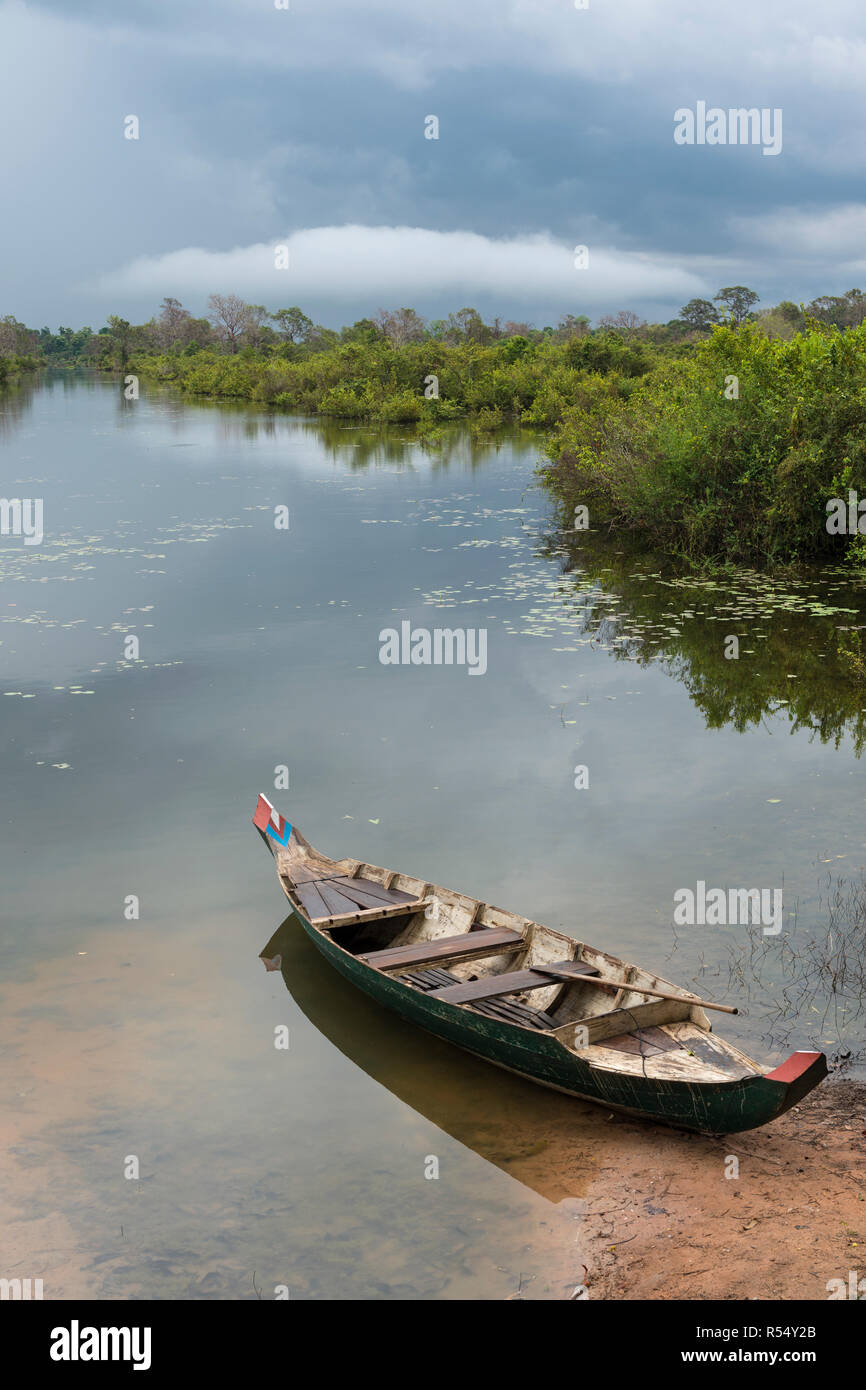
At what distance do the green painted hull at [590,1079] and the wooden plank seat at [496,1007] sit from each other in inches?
4.7

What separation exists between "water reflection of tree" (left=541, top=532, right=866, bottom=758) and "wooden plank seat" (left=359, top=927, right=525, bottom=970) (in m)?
6.26

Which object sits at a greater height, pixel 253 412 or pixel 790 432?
pixel 253 412

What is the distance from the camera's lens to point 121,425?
5244 centimetres

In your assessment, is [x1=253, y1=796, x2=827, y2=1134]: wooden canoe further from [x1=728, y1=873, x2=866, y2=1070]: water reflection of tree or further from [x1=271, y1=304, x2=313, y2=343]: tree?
[x1=271, y1=304, x2=313, y2=343]: tree

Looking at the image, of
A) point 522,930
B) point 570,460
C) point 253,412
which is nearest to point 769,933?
point 522,930

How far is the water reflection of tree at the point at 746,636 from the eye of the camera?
14.3 metres

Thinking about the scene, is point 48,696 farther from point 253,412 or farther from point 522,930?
point 253,412

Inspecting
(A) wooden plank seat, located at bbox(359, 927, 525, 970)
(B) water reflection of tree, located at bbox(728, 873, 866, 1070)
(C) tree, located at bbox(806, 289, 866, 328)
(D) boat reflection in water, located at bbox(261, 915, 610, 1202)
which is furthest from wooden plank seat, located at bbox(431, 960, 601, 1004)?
(C) tree, located at bbox(806, 289, 866, 328)

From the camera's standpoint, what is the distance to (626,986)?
707 centimetres

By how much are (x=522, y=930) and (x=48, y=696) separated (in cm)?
851

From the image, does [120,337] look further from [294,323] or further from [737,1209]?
[737,1209]

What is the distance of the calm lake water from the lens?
20.6 ft

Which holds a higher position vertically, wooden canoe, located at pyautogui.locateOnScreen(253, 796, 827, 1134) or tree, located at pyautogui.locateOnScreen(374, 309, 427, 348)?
tree, located at pyautogui.locateOnScreen(374, 309, 427, 348)

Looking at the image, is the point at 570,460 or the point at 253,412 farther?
the point at 253,412
